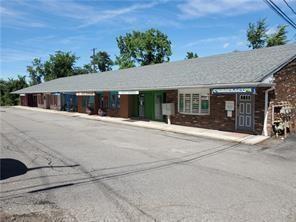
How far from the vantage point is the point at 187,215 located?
5.37 meters

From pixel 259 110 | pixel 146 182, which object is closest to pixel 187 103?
pixel 259 110

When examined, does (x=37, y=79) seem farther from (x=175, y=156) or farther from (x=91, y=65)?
(x=175, y=156)

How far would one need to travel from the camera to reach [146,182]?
736 cm

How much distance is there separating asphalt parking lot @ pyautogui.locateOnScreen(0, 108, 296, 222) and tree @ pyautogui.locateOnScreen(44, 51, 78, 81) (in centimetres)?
6409

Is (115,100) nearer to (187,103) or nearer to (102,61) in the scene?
(187,103)

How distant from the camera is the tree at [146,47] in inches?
2190

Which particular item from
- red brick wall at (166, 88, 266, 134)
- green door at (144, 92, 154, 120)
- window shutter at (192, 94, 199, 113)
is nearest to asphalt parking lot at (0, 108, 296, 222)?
red brick wall at (166, 88, 266, 134)

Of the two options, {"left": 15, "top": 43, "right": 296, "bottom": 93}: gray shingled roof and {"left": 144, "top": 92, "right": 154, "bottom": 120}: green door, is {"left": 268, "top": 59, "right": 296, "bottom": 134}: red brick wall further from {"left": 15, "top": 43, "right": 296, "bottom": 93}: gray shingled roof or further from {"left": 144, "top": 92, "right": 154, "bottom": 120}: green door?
{"left": 144, "top": 92, "right": 154, "bottom": 120}: green door

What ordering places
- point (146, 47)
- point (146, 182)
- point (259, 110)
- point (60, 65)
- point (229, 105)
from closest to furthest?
1. point (146, 182)
2. point (259, 110)
3. point (229, 105)
4. point (146, 47)
5. point (60, 65)

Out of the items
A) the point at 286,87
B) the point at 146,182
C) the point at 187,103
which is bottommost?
the point at 146,182

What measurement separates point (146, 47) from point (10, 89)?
107 ft

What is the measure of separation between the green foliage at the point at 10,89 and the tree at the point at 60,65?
24.8 feet

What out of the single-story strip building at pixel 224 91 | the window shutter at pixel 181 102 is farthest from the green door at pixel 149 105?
the window shutter at pixel 181 102

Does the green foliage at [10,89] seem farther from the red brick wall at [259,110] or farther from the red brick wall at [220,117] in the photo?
the red brick wall at [259,110]
